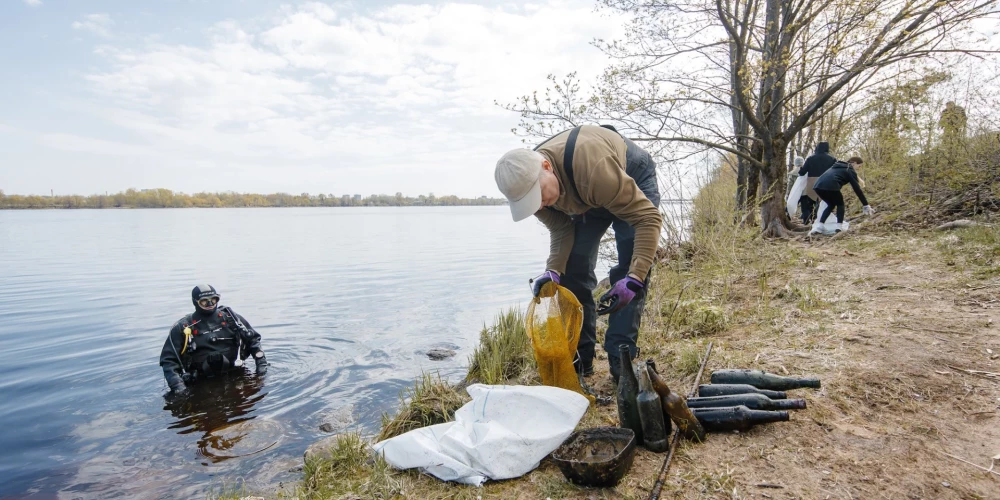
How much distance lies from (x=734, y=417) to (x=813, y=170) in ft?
31.0

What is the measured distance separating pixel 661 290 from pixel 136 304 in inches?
475

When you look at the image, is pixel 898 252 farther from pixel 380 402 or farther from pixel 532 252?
pixel 532 252

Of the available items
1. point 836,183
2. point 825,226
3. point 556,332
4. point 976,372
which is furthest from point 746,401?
point 825,226

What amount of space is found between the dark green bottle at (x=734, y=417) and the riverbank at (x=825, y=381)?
0.19ft

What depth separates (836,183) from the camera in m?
9.29

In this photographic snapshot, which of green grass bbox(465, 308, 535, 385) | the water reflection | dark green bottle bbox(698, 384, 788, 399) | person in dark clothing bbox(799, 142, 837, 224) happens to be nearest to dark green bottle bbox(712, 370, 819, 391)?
dark green bottle bbox(698, 384, 788, 399)

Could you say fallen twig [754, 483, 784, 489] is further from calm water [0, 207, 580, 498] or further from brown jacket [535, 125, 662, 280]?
calm water [0, 207, 580, 498]

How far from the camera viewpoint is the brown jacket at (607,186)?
115 inches

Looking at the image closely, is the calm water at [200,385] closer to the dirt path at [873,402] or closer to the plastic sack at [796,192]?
the dirt path at [873,402]

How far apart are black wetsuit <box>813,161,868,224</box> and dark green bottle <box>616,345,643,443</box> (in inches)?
334

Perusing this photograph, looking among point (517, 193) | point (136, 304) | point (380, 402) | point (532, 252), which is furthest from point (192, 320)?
point (532, 252)

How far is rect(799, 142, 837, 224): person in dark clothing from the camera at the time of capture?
33.2ft

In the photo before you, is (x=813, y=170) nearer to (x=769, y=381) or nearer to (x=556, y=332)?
(x=769, y=381)

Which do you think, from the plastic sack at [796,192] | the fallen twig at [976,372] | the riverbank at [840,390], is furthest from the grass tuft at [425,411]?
the plastic sack at [796,192]
